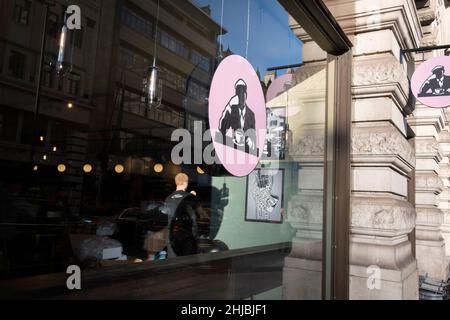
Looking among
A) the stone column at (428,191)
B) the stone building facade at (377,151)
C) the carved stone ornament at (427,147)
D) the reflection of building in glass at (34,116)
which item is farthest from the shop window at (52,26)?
the stone building facade at (377,151)

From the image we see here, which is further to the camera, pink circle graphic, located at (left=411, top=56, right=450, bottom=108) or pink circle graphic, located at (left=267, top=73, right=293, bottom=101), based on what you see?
pink circle graphic, located at (left=411, top=56, right=450, bottom=108)

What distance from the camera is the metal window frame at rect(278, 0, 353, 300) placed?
13.9ft

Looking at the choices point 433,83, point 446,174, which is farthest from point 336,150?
point 446,174

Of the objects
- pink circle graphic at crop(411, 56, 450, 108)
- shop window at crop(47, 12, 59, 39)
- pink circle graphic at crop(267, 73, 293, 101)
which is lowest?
pink circle graphic at crop(267, 73, 293, 101)

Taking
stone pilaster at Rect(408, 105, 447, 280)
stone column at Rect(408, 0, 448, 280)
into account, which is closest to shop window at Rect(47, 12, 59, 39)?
stone column at Rect(408, 0, 448, 280)

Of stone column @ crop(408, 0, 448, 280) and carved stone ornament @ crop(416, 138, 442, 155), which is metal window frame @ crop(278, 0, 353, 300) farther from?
carved stone ornament @ crop(416, 138, 442, 155)

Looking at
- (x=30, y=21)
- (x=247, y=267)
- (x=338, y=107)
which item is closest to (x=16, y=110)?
(x=30, y=21)

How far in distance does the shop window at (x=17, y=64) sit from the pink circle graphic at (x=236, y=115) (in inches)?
587

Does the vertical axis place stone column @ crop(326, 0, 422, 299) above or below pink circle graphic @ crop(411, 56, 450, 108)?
below

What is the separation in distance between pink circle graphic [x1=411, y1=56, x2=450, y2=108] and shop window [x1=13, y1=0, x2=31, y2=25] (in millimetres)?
16269

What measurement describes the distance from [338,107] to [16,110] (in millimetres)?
15865

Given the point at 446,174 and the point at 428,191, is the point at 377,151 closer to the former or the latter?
the point at 428,191
